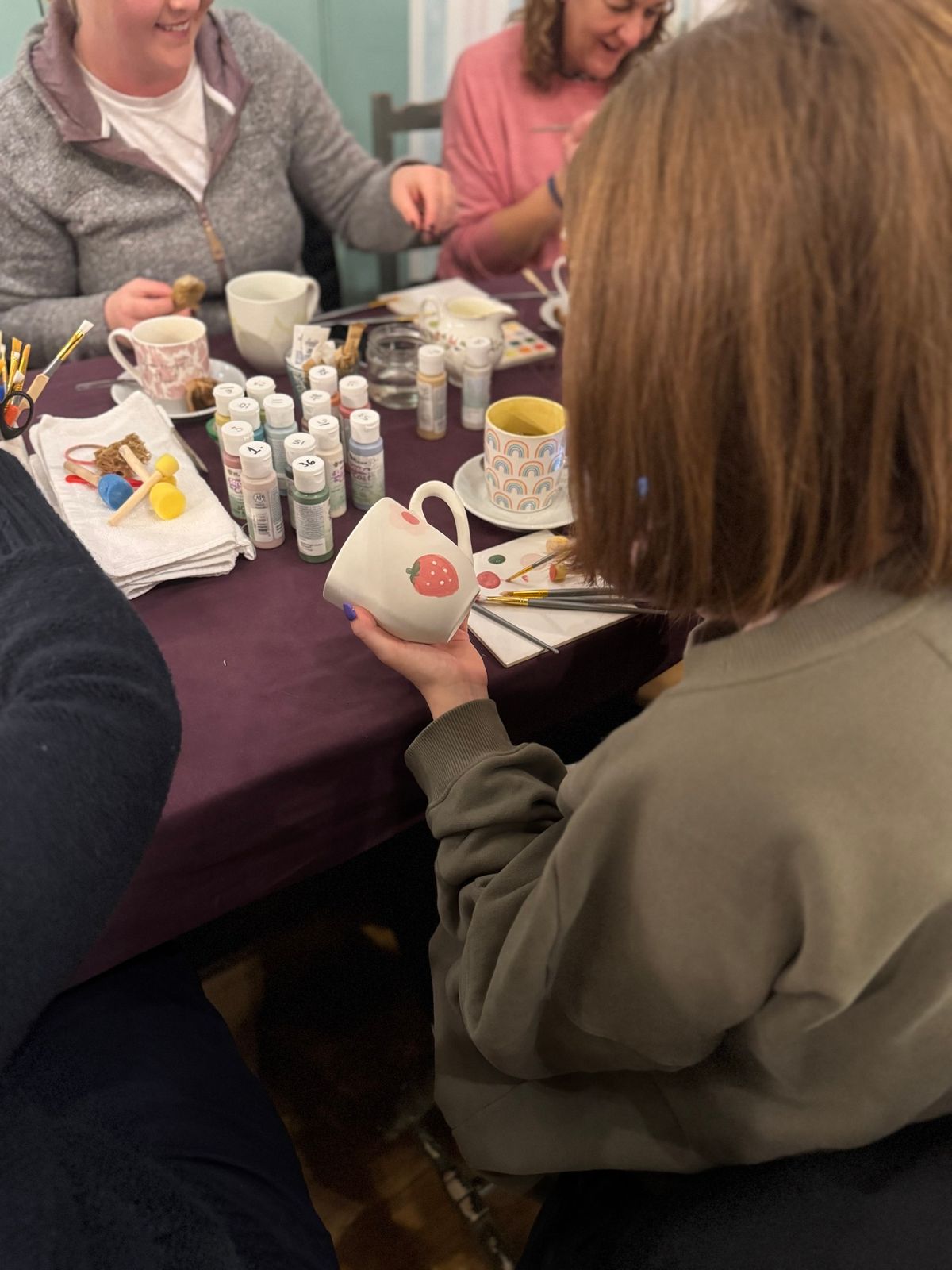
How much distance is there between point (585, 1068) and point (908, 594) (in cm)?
40

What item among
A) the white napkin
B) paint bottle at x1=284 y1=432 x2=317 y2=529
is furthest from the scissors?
paint bottle at x1=284 y1=432 x2=317 y2=529

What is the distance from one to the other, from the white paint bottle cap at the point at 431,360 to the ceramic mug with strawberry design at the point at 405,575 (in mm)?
315

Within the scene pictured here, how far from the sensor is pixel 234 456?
84 centimetres

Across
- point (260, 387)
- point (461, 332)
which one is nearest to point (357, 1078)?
point (260, 387)

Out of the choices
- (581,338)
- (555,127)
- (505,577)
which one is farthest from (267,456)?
(555,127)

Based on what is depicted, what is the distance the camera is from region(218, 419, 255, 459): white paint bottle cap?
2.70ft

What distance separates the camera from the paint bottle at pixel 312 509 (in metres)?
0.79

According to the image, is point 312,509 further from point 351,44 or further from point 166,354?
point 351,44

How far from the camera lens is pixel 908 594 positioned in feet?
1.49

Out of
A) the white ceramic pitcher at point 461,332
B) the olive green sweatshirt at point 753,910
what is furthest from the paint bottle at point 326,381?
the olive green sweatshirt at point 753,910

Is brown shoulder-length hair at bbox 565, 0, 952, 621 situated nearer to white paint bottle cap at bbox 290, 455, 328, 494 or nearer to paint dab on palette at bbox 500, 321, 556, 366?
white paint bottle cap at bbox 290, 455, 328, 494

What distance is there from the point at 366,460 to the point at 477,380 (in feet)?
0.74

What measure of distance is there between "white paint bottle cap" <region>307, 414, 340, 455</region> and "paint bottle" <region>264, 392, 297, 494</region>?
0.03 metres

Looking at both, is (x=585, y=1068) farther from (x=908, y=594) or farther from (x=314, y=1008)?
(x=314, y=1008)
